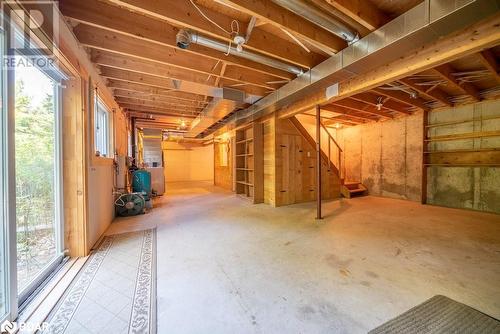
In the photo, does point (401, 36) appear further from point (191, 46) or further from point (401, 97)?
point (401, 97)

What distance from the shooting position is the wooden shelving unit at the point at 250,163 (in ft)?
17.4

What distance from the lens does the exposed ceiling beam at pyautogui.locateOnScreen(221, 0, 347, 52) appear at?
178 centimetres

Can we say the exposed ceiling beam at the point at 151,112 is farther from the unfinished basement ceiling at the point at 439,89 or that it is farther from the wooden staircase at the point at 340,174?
the unfinished basement ceiling at the point at 439,89

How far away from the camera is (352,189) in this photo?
641 centimetres

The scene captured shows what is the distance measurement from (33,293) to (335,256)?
2.95 metres

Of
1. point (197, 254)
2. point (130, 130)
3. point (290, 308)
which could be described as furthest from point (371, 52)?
point (130, 130)

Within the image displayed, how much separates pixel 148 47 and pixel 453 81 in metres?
5.08

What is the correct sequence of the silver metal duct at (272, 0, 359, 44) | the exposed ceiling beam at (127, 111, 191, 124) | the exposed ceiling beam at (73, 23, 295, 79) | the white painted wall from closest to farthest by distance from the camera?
the silver metal duct at (272, 0, 359, 44), the exposed ceiling beam at (73, 23, 295, 79), the exposed ceiling beam at (127, 111, 191, 124), the white painted wall

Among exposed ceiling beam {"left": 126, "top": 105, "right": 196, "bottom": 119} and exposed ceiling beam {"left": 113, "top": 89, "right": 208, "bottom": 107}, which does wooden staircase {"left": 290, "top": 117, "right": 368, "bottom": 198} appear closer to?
exposed ceiling beam {"left": 113, "top": 89, "right": 208, "bottom": 107}

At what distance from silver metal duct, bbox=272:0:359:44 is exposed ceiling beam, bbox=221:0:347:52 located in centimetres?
15

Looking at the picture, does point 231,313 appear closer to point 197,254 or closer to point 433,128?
point 197,254

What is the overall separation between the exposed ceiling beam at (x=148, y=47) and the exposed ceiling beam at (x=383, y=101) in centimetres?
283

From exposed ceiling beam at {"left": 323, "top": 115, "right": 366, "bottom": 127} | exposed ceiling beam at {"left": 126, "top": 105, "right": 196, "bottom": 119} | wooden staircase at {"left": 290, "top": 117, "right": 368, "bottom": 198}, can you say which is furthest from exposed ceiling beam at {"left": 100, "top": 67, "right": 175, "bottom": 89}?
exposed ceiling beam at {"left": 323, "top": 115, "right": 366, "bottom": 127}

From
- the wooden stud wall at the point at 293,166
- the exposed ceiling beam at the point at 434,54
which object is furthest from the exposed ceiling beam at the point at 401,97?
the wooden stud wall at the point at 293,166
